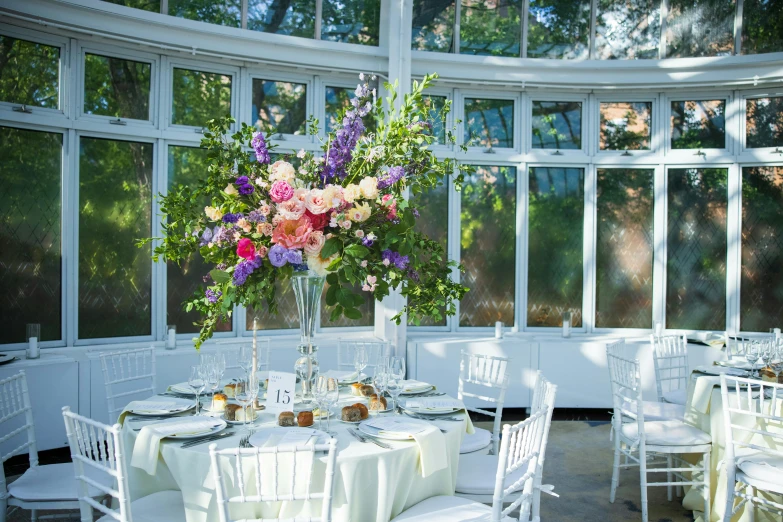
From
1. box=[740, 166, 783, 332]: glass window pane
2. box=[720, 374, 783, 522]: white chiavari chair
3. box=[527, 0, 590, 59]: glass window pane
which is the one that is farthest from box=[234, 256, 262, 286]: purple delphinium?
box=[740, 166, 783, 332]: glass window pane

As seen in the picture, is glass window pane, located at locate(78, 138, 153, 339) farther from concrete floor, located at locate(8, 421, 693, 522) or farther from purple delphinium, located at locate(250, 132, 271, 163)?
purple delphinium, located at locate(250, 132, 271, 163)

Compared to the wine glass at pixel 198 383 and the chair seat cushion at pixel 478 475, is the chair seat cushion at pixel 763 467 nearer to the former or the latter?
the chair seat cushion at pixel 478 475

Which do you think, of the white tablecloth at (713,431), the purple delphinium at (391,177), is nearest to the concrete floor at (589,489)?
the white tablecloth at (713,431)

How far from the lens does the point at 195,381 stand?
3.09m

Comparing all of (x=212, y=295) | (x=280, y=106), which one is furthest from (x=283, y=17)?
(x=212, y=295)

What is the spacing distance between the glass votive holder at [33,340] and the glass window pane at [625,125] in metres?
5.13

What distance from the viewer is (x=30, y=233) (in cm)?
488

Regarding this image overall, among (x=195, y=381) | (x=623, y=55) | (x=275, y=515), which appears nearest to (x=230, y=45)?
(x=195, y=381)

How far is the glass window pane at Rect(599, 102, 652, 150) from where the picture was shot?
6406 millimetres

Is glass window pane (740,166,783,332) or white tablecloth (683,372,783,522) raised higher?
glass window pane (740,166,783,332)

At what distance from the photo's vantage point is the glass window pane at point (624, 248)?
6.38 m

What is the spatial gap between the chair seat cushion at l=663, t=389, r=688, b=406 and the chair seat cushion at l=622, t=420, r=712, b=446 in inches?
30.5

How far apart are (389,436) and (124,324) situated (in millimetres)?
3520

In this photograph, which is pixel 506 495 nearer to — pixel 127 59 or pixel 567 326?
pixel 567 326
